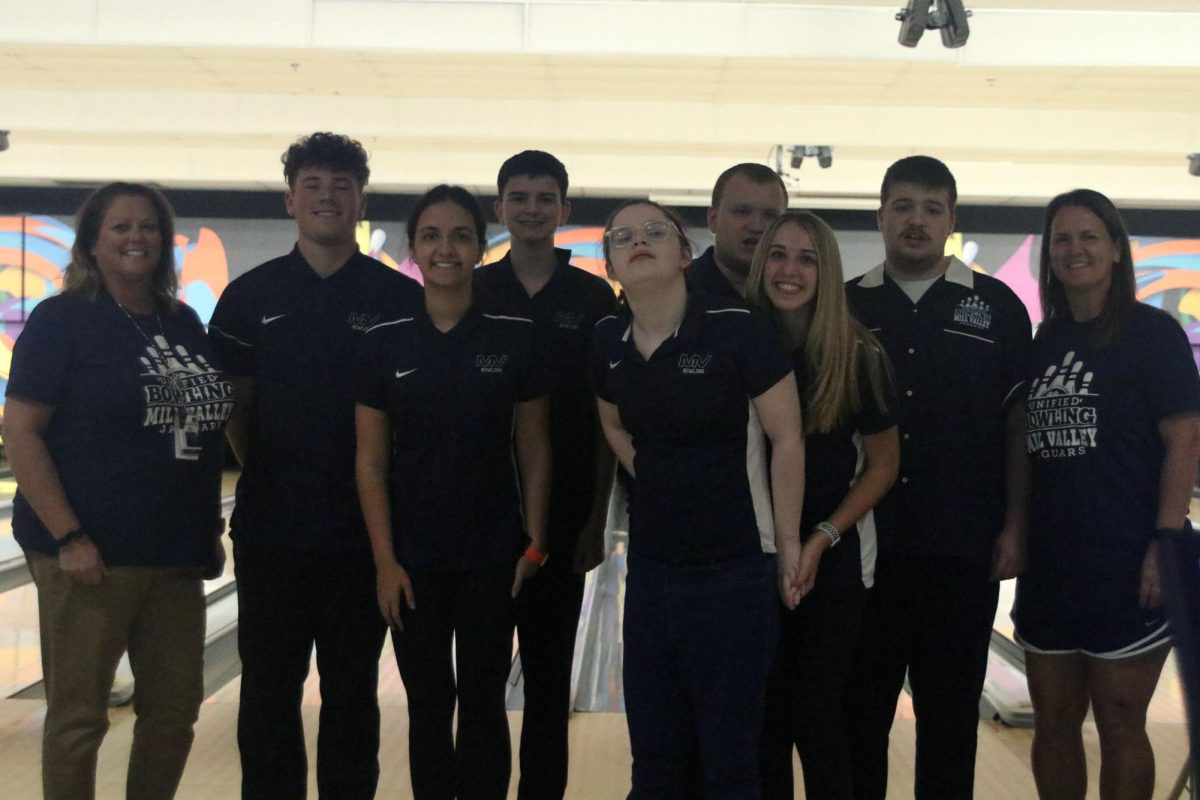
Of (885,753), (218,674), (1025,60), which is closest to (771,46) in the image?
(1025,60)

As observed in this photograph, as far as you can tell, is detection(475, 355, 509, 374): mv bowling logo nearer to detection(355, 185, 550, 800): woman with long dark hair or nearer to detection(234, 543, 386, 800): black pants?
detection(355, 185, 550, 800): woman with long dark hair

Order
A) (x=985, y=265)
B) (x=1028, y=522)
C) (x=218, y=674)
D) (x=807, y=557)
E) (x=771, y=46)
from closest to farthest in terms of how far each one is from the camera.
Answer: (x=807, y=557)
(x=1028, y=522)
(x=218, y=674)
(x=771, y=46)
(x=985, y=265)

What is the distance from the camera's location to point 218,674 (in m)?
3.93

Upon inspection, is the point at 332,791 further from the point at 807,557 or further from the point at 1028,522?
the point at 1028,522

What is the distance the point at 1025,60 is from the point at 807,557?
17.2 feet

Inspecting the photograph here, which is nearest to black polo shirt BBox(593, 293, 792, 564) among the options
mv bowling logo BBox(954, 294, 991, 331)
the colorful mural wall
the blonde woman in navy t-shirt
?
mv bowling logo BBox(954, 294, 991, 331)

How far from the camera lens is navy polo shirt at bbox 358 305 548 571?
2.00 metres

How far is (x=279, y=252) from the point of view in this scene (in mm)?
10508

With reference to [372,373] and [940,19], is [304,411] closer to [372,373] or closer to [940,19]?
[372,373]

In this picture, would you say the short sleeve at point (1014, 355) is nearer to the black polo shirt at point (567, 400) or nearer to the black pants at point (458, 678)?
the black polo shirt at point (567, 400)

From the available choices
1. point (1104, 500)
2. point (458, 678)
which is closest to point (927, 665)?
point (1104, 500)

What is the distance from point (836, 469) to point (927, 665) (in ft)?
1.52


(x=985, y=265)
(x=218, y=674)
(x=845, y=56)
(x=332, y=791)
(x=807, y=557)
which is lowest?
(x=218, y=674)

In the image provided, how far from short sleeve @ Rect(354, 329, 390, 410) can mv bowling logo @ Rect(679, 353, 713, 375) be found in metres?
0.53
